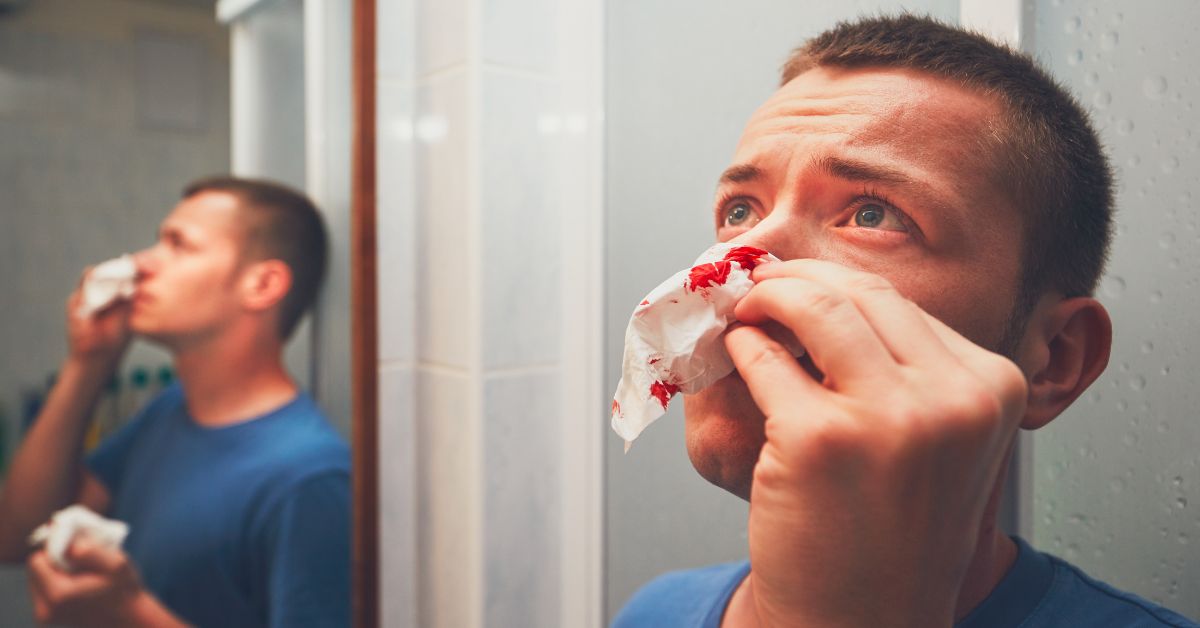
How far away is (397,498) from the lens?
118 cm

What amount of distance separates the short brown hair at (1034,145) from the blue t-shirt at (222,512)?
88 centimetres

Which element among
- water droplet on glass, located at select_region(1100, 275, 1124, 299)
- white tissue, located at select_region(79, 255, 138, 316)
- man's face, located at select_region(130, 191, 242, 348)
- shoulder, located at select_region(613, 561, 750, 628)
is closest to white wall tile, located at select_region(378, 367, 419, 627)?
man's face, located at select_region(130, 191, 242, 348)

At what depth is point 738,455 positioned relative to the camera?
1.86 feet

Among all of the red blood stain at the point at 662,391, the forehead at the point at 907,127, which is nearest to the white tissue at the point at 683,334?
the red blood stain at the point at 662,391

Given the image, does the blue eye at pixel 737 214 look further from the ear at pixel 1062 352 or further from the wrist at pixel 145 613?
the wrist at pixel 145 613

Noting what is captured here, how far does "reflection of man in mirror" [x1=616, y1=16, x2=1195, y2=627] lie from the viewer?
0.40m

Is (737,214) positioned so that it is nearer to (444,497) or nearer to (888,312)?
(888,312)

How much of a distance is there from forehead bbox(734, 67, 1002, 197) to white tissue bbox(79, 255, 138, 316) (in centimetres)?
87

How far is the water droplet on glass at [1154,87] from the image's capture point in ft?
1.94

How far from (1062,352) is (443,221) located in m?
0.83

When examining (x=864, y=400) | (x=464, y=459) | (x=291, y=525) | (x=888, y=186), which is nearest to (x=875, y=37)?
(x=888, y=186)

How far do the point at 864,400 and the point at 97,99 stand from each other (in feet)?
3.43

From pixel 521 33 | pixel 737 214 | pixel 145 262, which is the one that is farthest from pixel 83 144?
pixel 737 214

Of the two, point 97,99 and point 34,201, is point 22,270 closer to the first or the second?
point 34,201
